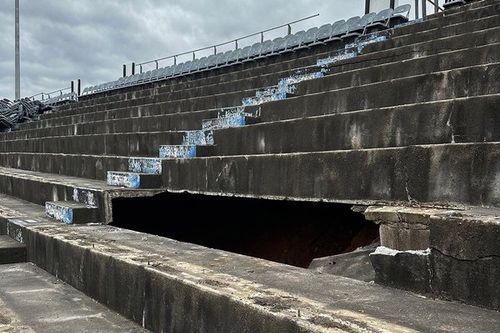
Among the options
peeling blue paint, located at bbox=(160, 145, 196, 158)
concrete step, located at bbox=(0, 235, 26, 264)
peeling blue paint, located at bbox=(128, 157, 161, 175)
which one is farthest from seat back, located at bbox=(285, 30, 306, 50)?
concrete step, located at bbox=(0, 235, 26, 264)

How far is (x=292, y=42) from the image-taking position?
14773 millimetres

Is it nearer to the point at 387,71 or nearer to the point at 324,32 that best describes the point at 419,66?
the point at 387,71

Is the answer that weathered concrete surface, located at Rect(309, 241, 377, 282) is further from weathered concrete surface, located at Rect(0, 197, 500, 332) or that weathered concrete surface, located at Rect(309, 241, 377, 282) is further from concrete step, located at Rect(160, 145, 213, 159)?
concrete step, located at Rect(160, 145, 213, 159)

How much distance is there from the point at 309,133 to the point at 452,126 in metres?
1.49

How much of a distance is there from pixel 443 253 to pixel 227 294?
1.03 meters

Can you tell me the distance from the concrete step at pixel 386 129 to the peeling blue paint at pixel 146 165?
1.15 metres

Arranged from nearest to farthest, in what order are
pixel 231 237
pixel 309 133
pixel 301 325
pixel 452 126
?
1. pixel 301 325
2. pixel 452 126
3. pixel 309 133
4. pixel 231 237

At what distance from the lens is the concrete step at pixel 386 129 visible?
314 cm

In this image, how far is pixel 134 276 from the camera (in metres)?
3.05

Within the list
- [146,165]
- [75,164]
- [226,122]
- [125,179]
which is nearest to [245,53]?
[75,164]

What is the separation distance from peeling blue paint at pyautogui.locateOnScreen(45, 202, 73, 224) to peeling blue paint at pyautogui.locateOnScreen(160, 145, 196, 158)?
153 cm

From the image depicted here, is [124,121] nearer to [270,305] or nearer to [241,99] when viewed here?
[241,99]

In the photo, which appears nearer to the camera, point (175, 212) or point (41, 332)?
point (41, 332)

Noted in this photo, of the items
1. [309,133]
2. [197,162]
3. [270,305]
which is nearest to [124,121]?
[197,162]
